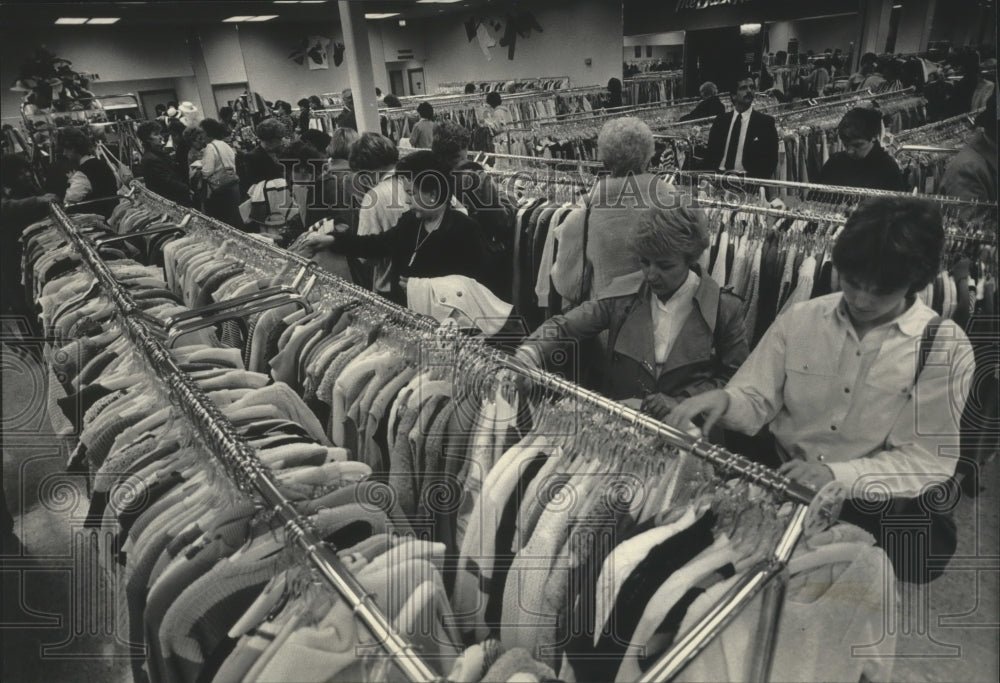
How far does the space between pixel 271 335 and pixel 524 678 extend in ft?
6.32

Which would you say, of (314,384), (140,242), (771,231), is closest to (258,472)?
(314,384)

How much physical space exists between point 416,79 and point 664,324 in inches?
744

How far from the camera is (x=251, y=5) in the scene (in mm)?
10844

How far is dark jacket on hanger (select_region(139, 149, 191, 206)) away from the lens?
5.89 m

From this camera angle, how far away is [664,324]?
80.8 inches

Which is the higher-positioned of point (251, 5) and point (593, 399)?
point (251, 5)

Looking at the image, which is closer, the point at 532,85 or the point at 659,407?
the point at 659,407

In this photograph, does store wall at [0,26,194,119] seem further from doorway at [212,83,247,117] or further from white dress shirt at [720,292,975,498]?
white dress shirt at [720,292,975,498]

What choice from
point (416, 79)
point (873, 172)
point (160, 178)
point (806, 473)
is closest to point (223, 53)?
point (416, 79)

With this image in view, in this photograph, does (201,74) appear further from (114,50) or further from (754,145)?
(754,145)

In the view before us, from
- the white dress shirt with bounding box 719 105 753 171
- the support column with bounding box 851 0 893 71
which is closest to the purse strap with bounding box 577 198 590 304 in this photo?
the white dress shirt with bounding box 719 105 753 171

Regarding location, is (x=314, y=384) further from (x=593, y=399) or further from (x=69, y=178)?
(x=69, y=178)

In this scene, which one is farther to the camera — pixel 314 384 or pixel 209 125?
pixel 209 125

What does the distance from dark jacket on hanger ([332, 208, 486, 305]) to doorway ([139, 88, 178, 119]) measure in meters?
13.9
